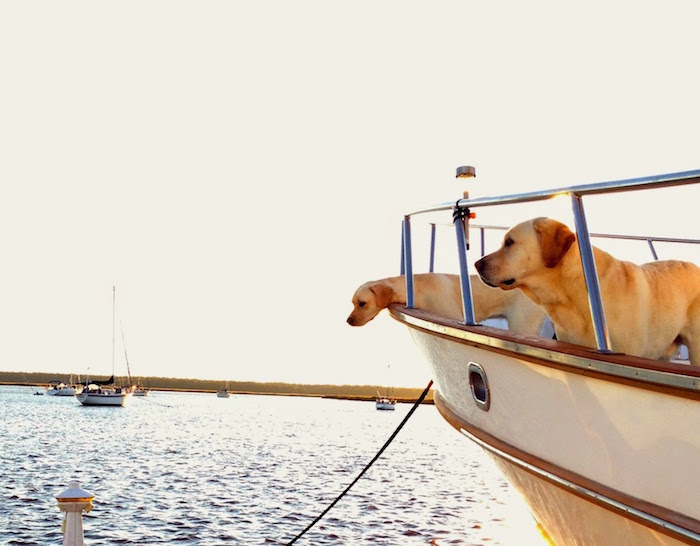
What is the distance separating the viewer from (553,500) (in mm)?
4340

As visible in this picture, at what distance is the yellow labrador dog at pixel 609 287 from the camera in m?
3.87

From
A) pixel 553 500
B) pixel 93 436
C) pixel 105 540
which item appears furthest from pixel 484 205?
pixel 93 436

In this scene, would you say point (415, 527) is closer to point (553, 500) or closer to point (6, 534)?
point (6, 534)

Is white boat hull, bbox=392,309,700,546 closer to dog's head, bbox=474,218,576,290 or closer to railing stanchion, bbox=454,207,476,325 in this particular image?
railing stanchion, bbox=454,207,476,325

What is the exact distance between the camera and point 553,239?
12.8 feet

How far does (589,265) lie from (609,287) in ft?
0.96

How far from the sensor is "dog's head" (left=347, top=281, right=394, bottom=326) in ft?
22.1

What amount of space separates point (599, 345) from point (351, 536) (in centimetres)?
1916

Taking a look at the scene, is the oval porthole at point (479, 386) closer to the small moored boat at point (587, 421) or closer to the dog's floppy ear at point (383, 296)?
the small moored boat at point (587, 421)

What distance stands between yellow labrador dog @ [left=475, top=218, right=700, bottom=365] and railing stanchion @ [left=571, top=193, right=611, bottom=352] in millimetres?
203

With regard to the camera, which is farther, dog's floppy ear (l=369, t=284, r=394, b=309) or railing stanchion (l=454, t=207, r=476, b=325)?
dog's floppy ear (l=369, t=284, r=394, b=309)

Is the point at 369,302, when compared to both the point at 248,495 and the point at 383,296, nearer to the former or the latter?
the point at 383,296

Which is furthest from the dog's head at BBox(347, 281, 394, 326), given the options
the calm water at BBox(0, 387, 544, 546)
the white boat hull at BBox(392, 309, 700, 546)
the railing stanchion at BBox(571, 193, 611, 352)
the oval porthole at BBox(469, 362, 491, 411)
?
the railing stanchion at BBox(571, 193, 611, 352)

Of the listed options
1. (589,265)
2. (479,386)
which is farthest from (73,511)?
(589,265)
